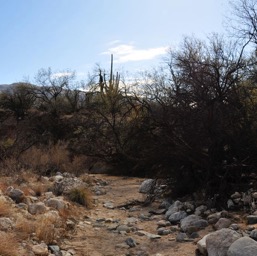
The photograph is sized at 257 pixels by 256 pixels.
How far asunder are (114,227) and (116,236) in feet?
1.94

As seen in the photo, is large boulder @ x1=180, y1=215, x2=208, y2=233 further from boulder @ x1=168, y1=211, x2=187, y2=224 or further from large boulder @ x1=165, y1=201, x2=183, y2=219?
large boulder @ x1=165, y1=201, x2=183, y2=219

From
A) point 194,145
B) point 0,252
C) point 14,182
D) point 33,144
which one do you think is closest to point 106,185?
point 14,182

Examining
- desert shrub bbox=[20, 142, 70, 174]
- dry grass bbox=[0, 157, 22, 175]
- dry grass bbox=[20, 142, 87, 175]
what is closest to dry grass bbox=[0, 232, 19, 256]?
dry grass bbox=[0, 157, 22, 175]

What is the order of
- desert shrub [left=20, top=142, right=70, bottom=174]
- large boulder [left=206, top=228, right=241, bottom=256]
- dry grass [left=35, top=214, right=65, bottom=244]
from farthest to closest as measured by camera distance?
desert shrub [left=20, top=142, right=70, bottom=174], dry grass [left=35, top=214, right=65, bottom=244], large boulder [left=206, top=228, right=241, bottom=256]

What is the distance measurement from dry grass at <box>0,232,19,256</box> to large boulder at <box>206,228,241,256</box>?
2526mm

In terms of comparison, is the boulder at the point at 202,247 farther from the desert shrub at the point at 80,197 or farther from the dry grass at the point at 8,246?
the desert shrub at the point at 80,197

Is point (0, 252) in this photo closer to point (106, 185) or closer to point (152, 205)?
point (152, 205)

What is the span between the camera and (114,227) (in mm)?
7684

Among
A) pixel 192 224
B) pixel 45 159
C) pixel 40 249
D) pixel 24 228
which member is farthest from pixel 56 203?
pixel 45 159

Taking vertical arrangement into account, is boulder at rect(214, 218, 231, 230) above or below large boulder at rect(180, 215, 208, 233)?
above

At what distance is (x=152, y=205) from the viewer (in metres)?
9.70

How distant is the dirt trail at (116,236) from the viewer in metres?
6.18

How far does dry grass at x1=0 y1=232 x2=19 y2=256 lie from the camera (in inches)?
193

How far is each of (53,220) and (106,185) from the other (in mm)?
6357
